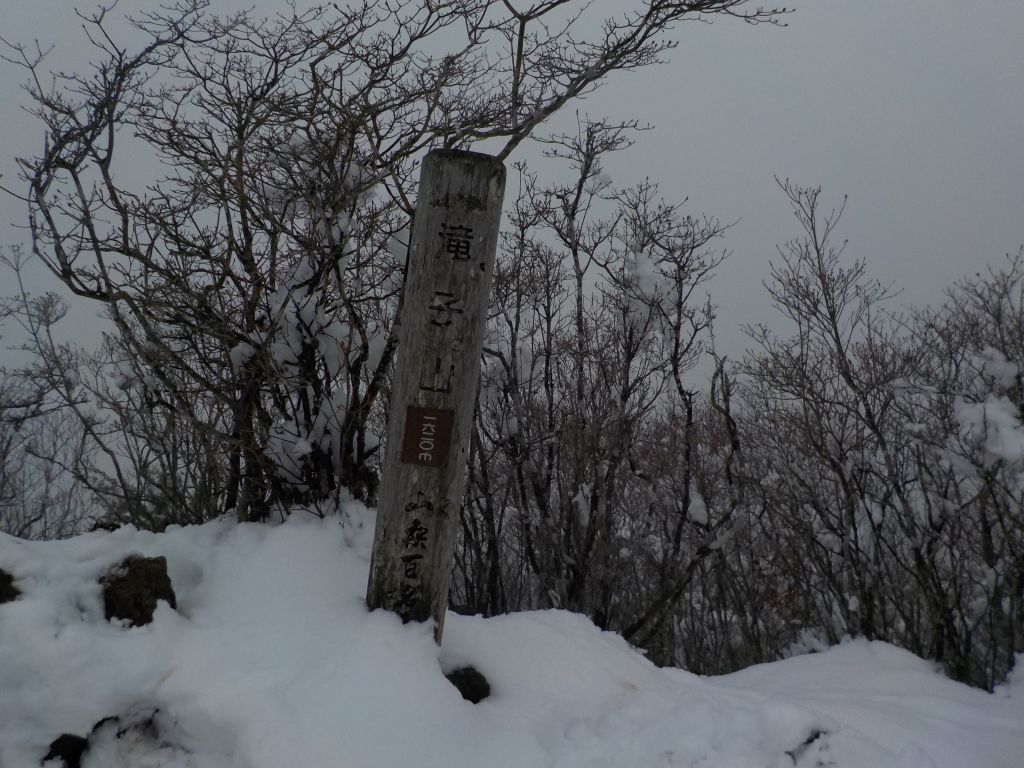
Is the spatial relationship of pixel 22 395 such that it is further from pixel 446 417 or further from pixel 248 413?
pixel 446 417

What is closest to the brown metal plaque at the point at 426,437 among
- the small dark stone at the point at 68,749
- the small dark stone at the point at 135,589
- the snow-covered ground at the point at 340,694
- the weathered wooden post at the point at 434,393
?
the weathered wooden post at the point at 434,393

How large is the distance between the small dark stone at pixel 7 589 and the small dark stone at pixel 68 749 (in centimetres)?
60

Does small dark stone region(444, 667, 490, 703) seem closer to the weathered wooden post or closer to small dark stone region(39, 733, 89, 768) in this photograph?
the weathered wooden post

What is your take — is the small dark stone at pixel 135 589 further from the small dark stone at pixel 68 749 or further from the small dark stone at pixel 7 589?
the small dark stone at pixel 68 749

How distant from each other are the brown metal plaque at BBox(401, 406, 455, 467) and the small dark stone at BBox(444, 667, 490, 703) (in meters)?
0.97

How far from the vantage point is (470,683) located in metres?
3.00

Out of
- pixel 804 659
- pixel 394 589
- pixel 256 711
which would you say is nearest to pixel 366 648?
pixel 394 589

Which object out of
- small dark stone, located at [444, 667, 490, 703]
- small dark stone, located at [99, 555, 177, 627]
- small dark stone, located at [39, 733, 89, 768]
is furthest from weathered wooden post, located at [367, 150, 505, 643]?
small dark stone, located at [39, 733, 89, 768]

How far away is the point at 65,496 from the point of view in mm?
19266

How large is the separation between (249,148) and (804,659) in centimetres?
557

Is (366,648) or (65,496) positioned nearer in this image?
(366,648)

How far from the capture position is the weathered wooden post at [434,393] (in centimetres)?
303

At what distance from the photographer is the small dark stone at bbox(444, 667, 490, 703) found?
117 inches

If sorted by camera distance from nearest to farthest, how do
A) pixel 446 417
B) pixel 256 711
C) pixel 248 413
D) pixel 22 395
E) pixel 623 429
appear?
pixel 256 711 < pixel 446 417 < pixel 248 413 < pixel 623 429 < pixel 22 395
